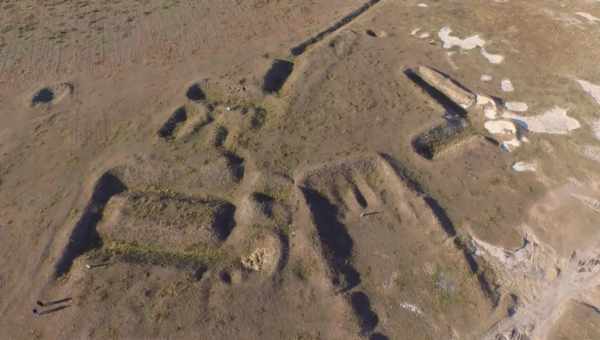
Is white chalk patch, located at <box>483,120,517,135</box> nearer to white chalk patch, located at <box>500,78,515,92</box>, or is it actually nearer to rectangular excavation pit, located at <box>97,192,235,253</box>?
white chalk patch, located at <box>500,78,515,92</box>

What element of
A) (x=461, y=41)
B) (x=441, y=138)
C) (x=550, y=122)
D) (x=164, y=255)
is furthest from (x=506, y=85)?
(x=164, y=255)

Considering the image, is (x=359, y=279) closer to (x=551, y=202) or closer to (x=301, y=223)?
(x=301, y=223)

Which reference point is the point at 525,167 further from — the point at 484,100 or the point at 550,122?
the point at 484,100

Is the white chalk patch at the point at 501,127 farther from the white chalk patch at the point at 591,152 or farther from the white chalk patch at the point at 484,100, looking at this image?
the white chalk patch at the point at 591,152

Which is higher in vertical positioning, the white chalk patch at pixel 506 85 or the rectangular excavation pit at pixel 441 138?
the white chalk patch at pixel 506 85

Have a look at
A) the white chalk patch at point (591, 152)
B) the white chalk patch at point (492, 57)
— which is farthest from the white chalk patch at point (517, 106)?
the white chalk patch at point (492, 57)
